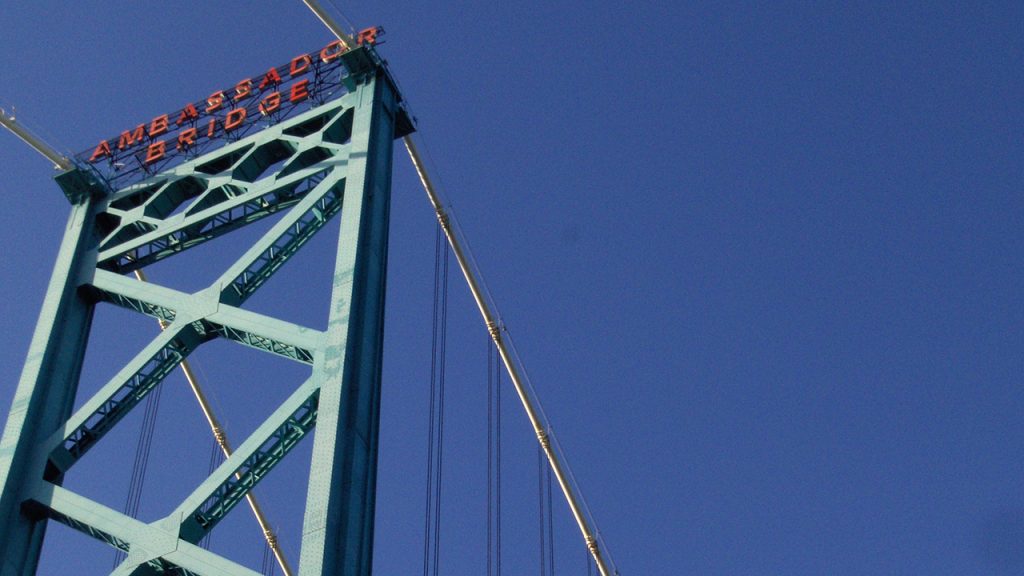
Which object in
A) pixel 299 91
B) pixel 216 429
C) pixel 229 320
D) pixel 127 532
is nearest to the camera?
pixel 127 532

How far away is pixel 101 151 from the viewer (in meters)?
34.4

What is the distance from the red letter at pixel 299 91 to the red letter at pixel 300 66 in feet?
1.78

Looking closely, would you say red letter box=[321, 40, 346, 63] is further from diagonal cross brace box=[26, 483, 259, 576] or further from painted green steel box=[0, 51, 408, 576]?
diagonal cross brace box=[26, 483, 259, 576]

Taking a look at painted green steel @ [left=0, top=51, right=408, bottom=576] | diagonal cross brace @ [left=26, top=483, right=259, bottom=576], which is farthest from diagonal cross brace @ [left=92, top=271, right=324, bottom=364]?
diagonal cross brace @ [left=26, top=483, right=259, bottom=576]

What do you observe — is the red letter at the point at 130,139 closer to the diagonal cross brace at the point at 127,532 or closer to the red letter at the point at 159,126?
the red letter at the point at 159,126

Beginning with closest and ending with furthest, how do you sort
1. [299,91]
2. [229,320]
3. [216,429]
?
[229,320] → [299,91] → [216,429]

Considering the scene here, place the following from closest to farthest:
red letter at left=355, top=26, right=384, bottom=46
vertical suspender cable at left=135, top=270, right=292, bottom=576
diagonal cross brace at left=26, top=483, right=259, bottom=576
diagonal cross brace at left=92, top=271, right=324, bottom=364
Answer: diagonal cross brace at left=26, top=483, right=259, bottom=576 → diagonal cross brace at left=92, top=271, right=324, bottom=364 → red letter at left=355, top=26, right=384, bottom=46 → vertical suspender cable at left=135, top=270, right=292, bottom=576

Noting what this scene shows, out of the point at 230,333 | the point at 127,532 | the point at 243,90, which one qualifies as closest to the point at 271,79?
the point at 243,90

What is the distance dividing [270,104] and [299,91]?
797mm

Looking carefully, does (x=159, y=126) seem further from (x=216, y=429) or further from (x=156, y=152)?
(x=216, y=429)

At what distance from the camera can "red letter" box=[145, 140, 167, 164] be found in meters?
33.6

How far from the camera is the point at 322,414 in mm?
24953

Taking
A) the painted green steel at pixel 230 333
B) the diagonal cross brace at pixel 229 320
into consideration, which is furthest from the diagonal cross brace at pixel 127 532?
the diagonal cross brace at pixel 229 320

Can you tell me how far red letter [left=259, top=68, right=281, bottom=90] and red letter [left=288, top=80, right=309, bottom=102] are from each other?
101cm
